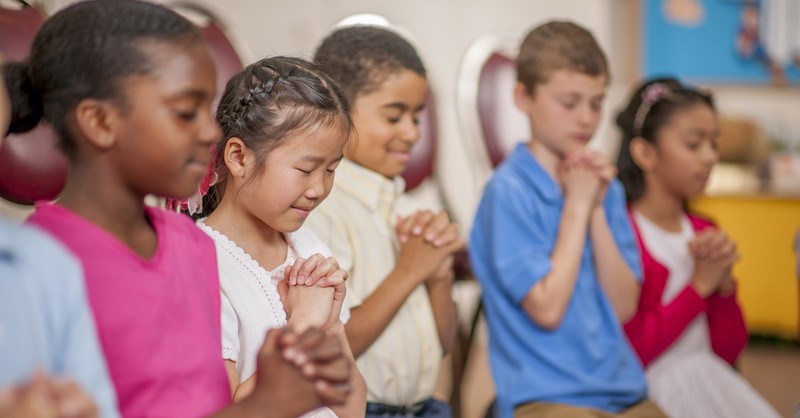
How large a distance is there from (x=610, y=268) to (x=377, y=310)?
50 cm

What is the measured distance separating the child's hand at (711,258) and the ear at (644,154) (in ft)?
0.73

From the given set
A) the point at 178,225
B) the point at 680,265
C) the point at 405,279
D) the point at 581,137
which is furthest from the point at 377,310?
the point at 680,265

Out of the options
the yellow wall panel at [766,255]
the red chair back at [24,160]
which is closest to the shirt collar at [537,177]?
the red chair back at [24,160]

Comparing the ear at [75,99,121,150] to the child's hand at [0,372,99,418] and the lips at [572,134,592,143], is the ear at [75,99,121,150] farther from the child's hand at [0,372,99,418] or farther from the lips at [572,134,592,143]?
the lips at [572,134,592,143]

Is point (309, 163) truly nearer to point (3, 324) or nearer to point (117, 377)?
point (117, 377)

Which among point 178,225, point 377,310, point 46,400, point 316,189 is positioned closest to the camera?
point 46,400

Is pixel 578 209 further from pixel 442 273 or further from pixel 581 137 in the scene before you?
pixel 442 273

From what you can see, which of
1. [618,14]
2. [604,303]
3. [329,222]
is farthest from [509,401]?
[618,14]

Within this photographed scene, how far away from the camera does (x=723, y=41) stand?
4164 millimetres

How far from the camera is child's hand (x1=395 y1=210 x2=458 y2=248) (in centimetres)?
129

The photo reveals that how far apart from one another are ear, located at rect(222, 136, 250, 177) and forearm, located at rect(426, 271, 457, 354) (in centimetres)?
45

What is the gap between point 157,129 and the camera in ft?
2.29

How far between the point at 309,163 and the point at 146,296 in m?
0.28

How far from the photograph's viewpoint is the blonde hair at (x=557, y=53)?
4.99 ft
